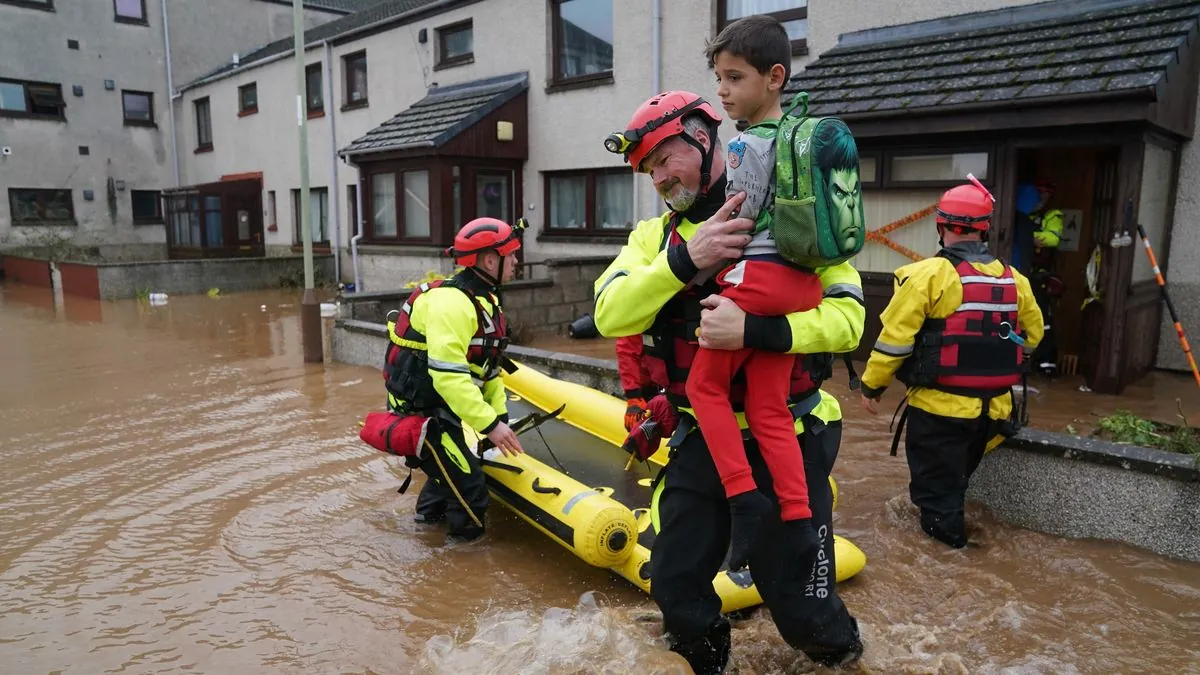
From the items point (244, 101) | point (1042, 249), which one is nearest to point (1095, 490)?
point (1042, 249)

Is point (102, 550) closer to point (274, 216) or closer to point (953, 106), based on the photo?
point (953, 106)

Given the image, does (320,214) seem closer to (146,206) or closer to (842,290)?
(146,206)

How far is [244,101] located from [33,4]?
730cm

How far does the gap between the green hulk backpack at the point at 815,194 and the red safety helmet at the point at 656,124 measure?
0.35 metres

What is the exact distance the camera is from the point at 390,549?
15.8ft

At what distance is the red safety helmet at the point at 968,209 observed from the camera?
4.33 meters

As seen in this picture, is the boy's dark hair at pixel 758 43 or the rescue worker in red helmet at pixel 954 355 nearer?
the boy's dark hair at pixel 758 43

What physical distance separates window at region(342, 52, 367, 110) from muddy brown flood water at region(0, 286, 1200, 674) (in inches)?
537

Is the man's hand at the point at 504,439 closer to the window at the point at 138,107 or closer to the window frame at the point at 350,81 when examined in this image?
the window frame at the point at 350,81

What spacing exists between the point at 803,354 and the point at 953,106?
6.02 metres

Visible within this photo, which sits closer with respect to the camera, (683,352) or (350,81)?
(683,352)

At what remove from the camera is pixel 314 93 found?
20.7 meters

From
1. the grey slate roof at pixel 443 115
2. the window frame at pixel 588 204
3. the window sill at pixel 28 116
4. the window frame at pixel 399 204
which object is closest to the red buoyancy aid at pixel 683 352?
the window frame at pixel 588 204

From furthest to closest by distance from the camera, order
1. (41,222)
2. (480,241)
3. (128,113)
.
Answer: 1. (128,113)
2. (41,222)
3. (480,241)
